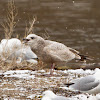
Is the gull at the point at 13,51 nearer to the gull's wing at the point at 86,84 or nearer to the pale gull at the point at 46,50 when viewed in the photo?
the pale gull at the point at 46,50

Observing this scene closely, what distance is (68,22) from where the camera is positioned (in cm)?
1755

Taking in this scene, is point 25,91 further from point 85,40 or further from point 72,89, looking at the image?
point 85,40

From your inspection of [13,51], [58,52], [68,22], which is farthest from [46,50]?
[68,22]

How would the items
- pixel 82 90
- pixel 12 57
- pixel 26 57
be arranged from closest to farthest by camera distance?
pixel 82 90
pixel 12 57
pixel 26 57

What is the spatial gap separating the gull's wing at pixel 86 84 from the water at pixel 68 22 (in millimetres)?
4446

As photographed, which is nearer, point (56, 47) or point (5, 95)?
point (5, 95)

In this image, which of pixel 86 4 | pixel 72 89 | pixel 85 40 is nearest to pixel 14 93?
pixel 72 89

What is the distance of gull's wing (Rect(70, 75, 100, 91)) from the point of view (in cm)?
653

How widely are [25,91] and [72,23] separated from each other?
10.5 m

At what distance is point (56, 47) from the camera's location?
8484mm

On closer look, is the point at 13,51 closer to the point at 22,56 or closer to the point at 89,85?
the point at 22,56

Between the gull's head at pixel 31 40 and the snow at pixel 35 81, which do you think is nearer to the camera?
the snow at pixel 35 81

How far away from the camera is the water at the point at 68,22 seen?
13.7 metres

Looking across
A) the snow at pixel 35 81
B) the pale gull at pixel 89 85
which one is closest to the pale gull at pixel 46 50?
the snow at pixel 35 81
